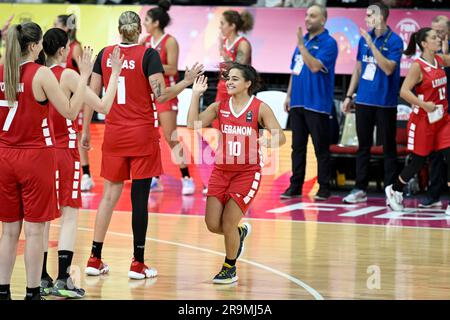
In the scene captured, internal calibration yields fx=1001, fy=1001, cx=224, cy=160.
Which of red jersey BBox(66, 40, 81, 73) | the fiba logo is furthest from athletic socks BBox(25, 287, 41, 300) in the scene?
the fiba logo

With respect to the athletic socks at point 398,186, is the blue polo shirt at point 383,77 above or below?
above

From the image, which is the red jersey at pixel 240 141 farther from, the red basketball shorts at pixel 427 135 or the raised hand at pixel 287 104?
the raised hand at pixel 287 104

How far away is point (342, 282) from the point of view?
7.38m

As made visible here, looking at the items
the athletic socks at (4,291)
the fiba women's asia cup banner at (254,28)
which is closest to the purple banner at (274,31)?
the fiba women's asia cup banner at (254,28)

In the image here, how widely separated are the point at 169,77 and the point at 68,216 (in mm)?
5591

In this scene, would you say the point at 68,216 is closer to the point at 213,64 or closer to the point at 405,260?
the point at 405,260

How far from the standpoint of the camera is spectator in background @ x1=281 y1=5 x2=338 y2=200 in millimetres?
11891

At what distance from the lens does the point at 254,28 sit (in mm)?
13258

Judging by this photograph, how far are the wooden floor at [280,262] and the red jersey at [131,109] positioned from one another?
0.98 m

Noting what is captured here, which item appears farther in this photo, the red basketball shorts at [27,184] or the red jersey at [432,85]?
the red jersey at [432,85]

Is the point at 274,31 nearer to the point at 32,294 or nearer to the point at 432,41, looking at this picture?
the point at 432,41

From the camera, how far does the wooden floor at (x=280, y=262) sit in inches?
276

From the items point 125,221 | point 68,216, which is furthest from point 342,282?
point 125,221

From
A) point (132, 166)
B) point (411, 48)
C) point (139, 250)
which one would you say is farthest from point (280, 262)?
point (411, 48)
